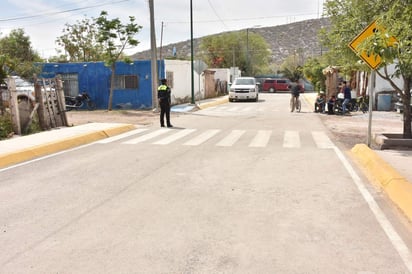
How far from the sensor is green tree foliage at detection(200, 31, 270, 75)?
228 ft

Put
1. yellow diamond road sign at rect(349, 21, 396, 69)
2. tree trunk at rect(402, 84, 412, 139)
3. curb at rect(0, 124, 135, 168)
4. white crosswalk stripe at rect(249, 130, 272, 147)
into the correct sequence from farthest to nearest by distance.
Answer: white crosswalk stripe at rect(249, 130, 272, 147) → tree trunk at rect(402, 84, 412, 139) → yellow diamond road sign at rect(349, 21, 396, 69) → curb at rect(0, 124, 135, 168)

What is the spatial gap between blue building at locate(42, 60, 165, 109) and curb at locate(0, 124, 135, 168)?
38.5ft

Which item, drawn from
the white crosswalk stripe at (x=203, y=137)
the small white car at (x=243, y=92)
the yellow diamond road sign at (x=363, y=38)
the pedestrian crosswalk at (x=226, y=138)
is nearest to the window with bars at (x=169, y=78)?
the small white car at (x=243, y=92)

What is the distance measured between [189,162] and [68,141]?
14.3 ft

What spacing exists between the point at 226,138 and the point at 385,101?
43.8 ft

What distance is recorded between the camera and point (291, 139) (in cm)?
1276

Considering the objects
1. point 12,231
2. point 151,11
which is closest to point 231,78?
point 151,11

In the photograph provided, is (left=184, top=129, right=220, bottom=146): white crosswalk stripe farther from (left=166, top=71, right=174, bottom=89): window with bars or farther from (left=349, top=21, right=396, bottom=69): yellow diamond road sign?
(left=166, top=71, right=174, bottom=89): window with bars

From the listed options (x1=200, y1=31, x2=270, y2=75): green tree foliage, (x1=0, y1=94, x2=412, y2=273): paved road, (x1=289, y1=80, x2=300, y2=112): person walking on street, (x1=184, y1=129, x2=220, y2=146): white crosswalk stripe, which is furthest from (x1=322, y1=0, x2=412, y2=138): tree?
(x1=200, y1=31, x2=270, y2=75): green tree foliage

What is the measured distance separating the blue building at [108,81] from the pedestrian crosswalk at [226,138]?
11.4m

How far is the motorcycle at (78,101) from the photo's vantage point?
2620 centimetres

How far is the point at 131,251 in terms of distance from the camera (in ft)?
14.2

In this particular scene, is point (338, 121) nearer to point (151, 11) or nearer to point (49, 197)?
point (151, 11)

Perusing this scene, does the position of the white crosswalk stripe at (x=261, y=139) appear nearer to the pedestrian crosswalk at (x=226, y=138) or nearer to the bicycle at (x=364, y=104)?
the pedestrian crosswalk at (x=226, y=138)
